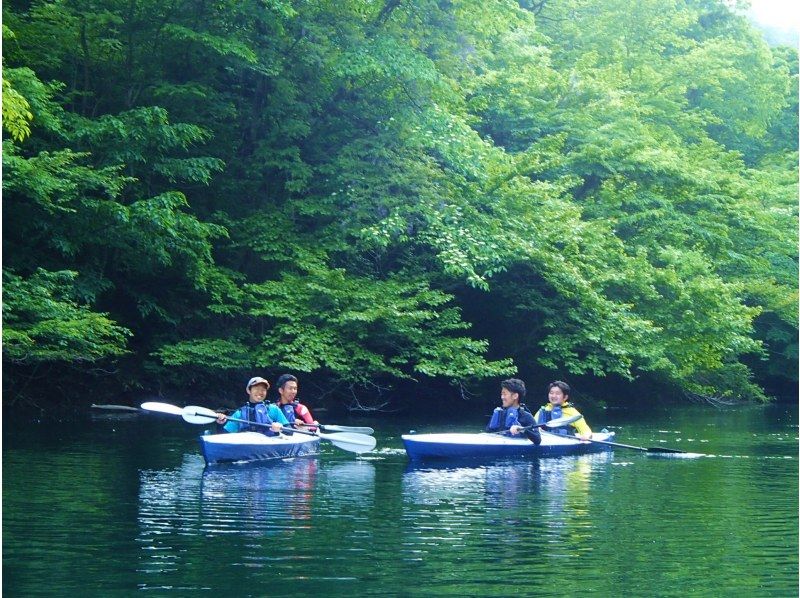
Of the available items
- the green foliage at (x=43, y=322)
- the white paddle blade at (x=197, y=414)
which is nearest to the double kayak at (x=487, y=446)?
the white paddle blade at (x=197, y=414)

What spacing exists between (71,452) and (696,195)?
16305mm

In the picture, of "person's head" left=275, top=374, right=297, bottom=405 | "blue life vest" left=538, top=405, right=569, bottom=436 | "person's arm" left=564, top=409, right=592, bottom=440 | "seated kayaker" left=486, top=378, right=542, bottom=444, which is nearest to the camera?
"seated kayaker" left=486, top=378, right=542, bottom=444

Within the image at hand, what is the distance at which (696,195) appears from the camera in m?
25.3

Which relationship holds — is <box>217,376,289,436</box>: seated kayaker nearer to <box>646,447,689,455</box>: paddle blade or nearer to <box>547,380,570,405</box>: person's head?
<box>547,380,570,405</box>: person's head

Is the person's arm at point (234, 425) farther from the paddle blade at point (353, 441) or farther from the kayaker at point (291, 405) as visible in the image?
the paddle blade at point (353, 441)

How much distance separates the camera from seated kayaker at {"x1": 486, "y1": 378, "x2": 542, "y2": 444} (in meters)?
14.3

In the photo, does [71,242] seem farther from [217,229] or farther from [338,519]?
[338,519]

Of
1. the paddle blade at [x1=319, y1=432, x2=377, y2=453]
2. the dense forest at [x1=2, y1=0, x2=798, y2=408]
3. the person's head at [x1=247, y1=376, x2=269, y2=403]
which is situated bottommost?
the paddle blade at [x1=319, y1=432, x2=377, y2=453]

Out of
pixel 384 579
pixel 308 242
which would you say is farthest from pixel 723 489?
pixel 308 242

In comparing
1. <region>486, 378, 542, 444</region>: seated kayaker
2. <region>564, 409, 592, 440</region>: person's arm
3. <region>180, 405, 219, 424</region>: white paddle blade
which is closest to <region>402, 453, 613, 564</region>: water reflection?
<region>486, 378, 542, 444</region>: seated kayaker

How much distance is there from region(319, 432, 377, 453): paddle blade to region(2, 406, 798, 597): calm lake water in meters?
0.18

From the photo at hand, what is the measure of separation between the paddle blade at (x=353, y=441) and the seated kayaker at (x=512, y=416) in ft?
5.11

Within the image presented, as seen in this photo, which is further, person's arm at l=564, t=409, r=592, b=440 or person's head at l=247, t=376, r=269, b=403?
person's arm at l=564, t=409, r=592, b=440

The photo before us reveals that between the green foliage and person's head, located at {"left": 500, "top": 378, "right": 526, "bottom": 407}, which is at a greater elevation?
the green foliage
